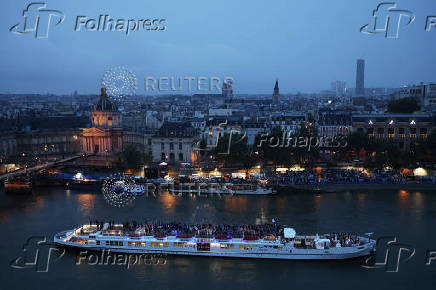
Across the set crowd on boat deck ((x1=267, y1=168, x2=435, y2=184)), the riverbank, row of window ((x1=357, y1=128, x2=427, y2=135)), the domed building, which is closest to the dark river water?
the riverbank

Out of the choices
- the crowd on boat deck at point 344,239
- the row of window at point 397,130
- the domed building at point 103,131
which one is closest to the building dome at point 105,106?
the domed building at point 103,131

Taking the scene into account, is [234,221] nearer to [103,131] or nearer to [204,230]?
[204,230]

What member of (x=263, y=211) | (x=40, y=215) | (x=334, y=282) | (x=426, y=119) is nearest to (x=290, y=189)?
(x=263, y=211)

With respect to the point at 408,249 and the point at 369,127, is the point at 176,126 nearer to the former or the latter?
the point at 369,127

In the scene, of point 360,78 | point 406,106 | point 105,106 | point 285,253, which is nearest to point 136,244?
point 285,253

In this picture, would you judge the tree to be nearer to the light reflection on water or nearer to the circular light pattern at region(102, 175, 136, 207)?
the circular light pattern at region(102, 175, 136, 207)
